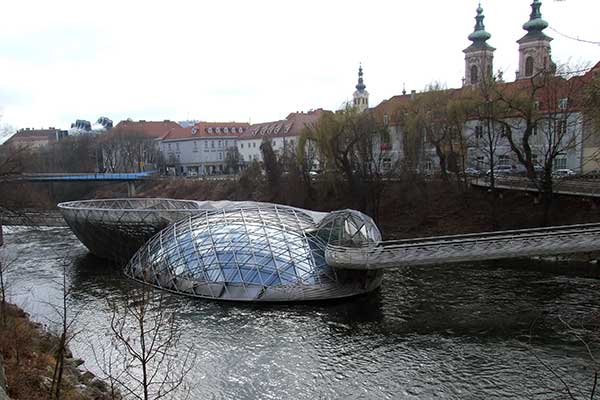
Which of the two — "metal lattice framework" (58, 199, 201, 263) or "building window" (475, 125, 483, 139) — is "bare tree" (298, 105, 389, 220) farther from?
"metal lattice framework" (58, 199, 201, 263)

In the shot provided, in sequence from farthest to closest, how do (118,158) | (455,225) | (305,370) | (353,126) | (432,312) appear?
(118,158), (353,126), (455,225), (432,312), (305,370)

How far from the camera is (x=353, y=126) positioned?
44.2 metres

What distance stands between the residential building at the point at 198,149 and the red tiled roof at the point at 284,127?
483 cm

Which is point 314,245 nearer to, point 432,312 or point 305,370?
point 432,312

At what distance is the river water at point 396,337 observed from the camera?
15.0 meters

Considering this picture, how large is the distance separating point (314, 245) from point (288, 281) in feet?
9.80

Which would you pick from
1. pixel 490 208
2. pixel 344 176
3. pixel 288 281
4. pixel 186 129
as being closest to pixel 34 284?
pixel 288 281

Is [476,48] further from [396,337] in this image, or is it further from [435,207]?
[396,337]

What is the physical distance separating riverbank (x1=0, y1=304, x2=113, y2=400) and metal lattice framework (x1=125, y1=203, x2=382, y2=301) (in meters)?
7.66

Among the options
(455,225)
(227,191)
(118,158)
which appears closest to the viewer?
(455,225)

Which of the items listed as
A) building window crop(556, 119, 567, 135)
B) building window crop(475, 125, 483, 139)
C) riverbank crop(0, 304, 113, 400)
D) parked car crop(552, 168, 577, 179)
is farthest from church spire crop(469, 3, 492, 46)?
riverbank crop(0, 304, 113, 400)

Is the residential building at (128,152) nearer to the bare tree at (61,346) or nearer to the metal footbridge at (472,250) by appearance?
the bare tree at (61,346)

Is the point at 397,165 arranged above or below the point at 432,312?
above

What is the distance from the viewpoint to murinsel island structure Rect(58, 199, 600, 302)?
72.7 ft
